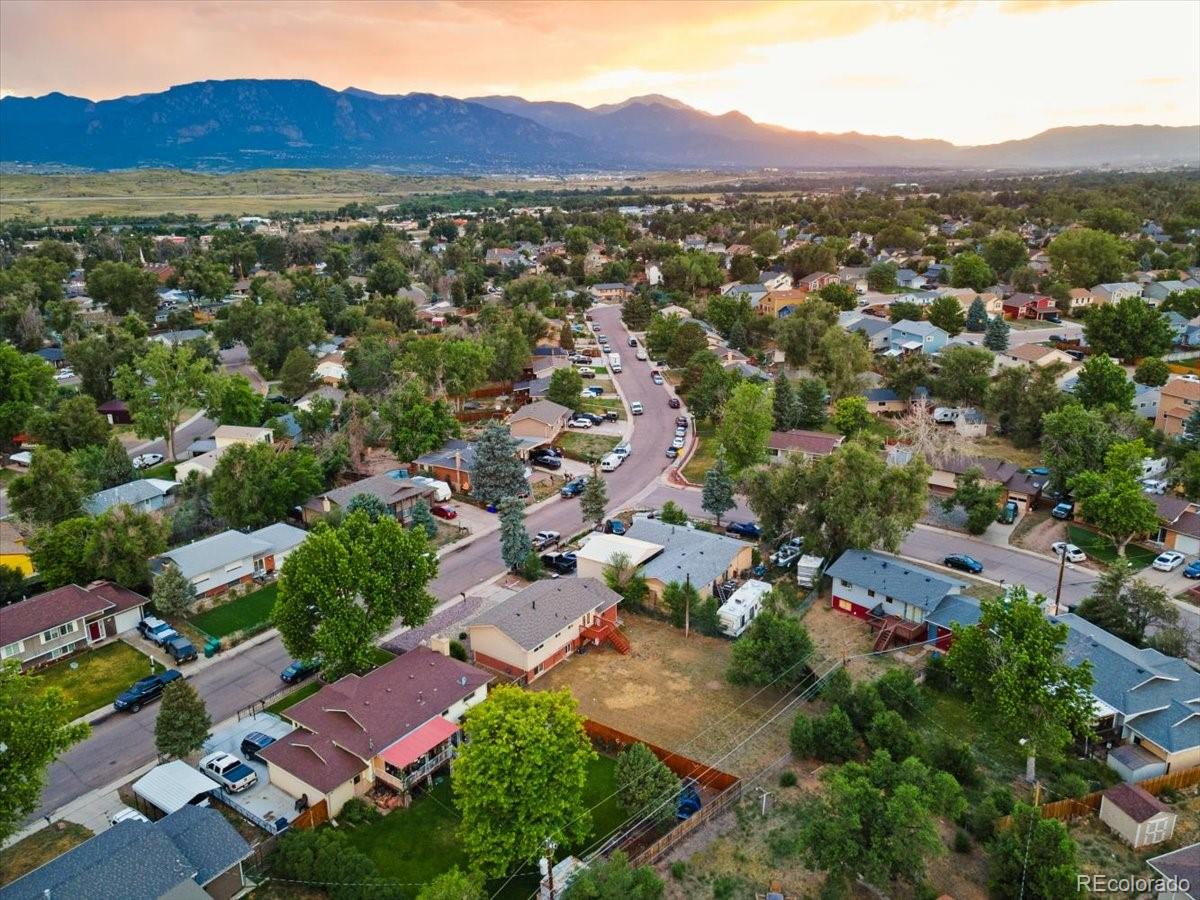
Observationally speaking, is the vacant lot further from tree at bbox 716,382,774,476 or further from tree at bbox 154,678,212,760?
tree at bbox 716,382,774,476

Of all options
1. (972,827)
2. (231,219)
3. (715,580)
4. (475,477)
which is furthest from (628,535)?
(231,219)

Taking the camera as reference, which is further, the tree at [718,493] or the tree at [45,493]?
the tree at [718,493]

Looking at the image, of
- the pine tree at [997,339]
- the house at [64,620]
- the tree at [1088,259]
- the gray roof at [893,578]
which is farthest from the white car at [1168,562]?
the tree at [1088,259]

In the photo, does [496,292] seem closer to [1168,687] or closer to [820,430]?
[820,430]

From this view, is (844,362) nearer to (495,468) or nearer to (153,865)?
(495,468)

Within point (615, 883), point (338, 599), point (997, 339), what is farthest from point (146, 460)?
point (997, 339)

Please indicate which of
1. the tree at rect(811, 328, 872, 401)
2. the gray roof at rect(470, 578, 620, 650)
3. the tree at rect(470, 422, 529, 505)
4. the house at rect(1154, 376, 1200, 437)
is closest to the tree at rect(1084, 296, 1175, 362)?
the house at rect(1154, 376, 1200, 437)

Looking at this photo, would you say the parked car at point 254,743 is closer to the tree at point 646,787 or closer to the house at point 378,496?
the tree at point 646,787
